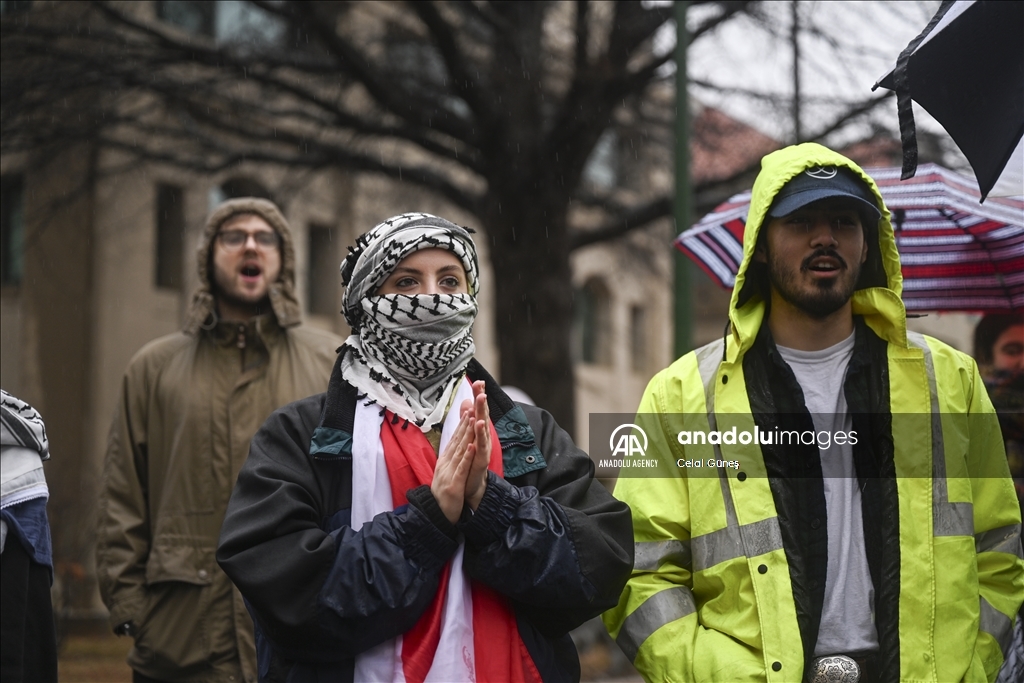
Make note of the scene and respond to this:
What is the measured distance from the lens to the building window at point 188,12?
10.1 metres

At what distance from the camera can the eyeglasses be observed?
203 inches

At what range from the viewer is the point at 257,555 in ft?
9.73

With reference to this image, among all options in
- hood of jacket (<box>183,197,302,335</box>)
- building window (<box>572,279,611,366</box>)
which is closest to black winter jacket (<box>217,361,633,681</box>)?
hood of jacket (<box>183,197,302,335</box>)

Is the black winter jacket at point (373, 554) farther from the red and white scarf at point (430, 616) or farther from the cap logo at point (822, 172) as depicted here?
the cap logo at point (822, 172)

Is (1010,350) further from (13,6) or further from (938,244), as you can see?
(13,6)

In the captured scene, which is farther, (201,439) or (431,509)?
(201,439)

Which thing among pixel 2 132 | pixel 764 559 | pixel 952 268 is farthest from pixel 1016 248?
pixel 2 132

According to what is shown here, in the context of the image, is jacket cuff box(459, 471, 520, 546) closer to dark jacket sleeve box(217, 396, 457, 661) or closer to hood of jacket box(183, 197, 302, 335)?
dark jacket sleeve box(217, 396, 457, 661)

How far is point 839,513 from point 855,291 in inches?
30.2

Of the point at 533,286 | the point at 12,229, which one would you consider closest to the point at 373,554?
the point at 533,286

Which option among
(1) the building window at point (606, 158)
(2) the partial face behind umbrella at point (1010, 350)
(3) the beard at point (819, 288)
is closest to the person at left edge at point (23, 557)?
(3) the beard at point (819, 288)

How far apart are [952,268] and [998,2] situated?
1.86 metres

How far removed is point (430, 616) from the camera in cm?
309

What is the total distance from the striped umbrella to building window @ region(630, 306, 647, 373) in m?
24.5
